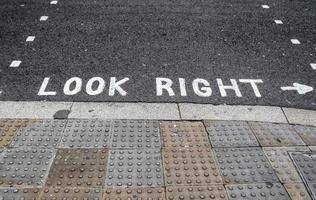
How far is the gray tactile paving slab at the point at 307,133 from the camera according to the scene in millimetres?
4895

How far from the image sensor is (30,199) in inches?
154

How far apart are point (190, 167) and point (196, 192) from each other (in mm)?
396

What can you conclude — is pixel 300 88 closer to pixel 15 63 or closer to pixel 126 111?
pixel 126 111

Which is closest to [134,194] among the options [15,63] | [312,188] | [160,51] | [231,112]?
[312,188]

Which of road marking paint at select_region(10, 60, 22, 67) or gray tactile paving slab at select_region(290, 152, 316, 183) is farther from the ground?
road marking paint at select_region(10, 60, 22, 67)

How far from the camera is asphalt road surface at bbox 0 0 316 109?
5793 mm

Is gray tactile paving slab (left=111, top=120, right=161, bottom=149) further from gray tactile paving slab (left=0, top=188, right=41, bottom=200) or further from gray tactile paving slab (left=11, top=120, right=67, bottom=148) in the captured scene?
gray tactile paving slab (left=0, top=188, right=41, bottom=200)

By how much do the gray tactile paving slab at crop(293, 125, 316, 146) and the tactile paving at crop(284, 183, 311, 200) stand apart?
2.86ft

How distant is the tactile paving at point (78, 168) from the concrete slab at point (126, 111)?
77 centimetres

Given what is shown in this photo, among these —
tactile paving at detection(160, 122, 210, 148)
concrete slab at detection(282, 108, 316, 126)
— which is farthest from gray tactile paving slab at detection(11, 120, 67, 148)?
concrete slab at detection(282, 108, 316, 126)

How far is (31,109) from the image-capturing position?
210 inches

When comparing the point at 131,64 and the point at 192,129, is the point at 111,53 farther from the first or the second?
the point at 192,129

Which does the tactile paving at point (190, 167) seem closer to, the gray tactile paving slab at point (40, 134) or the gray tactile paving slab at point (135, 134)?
the gray tactile paving slab at point (135, 134)

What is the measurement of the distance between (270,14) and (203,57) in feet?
8.89
